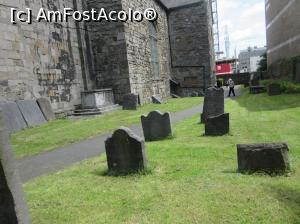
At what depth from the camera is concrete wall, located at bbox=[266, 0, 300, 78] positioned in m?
24.0

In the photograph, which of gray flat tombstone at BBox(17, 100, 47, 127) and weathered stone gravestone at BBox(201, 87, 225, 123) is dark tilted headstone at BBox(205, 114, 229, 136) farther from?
gray flat tombstone at BBox(17, 100, 47, 127)

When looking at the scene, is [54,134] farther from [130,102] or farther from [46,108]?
[130,102]

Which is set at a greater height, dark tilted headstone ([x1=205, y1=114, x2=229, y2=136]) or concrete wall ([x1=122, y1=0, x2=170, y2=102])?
concrete wall ([x1=122, y1=0, x2=170, y2=102])

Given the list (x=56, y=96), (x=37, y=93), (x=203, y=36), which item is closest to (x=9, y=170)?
(x=37, y=93)

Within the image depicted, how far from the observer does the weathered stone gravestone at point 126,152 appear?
493cm

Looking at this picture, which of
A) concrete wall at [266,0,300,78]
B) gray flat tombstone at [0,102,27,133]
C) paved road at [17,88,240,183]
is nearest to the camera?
paved road at [17,88,240,183]

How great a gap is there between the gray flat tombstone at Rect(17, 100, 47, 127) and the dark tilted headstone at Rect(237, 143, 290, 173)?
854cm

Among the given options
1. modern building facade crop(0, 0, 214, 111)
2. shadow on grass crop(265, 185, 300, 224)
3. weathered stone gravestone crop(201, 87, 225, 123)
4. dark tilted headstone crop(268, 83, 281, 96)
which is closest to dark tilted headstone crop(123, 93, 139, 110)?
modern building facade crop(0, 0, 214, 111)

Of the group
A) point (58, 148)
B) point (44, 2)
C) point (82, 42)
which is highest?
point (44, 2)

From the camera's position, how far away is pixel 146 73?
19.8m

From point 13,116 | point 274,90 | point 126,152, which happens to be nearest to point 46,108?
point 13,116

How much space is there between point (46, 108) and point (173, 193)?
31.1ft

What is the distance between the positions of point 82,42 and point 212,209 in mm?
14090

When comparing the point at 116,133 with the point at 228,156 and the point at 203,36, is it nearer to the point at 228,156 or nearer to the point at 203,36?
the point at 228,156
